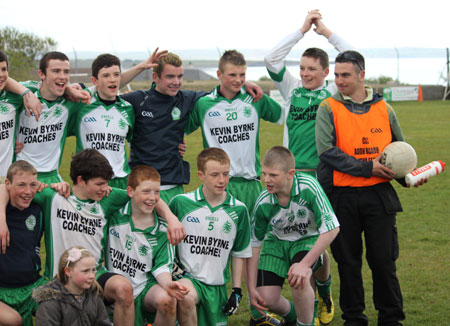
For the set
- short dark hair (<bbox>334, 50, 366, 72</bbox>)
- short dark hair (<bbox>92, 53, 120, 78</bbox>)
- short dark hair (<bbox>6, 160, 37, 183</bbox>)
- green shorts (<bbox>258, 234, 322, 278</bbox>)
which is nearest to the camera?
short dark hair (<bbox>6, 160, 37, 183</bbox>)

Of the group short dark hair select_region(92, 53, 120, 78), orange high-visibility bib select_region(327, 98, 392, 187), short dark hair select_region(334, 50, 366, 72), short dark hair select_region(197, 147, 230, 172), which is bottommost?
short dark hair select_region(197, 147, 230, 172)


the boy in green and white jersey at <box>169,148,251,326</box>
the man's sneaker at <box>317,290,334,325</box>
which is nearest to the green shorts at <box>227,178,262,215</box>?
the boy in green and white jersey at <box>169,148,251,326</box>

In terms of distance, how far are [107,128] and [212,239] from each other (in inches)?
59.5

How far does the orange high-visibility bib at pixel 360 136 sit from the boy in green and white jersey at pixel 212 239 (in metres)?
0.94

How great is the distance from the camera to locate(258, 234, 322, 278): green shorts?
A: 4766mm

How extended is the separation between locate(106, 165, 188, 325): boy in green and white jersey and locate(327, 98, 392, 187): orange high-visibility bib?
4.92ft

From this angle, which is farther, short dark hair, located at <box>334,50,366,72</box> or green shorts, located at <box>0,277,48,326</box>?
short dark hair, located at <box>334,50,366,72</box>

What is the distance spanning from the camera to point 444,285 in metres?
5.75

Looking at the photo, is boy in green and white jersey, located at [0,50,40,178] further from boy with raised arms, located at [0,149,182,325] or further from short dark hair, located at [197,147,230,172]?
short dark hair, located at [197,147,230,172]

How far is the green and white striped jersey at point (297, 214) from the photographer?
14.9 feet

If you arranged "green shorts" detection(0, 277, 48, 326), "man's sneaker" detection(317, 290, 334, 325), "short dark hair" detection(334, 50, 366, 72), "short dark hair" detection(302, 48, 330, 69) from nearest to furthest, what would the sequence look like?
"green shorts" detection(0, 277, 48, 326) < "short dark hair" detection(334, 50, 366, 72) < "man's sneaker" detection(317, 290, 334, 325) < "short dark hair" detection(302, 48, 330, 69)

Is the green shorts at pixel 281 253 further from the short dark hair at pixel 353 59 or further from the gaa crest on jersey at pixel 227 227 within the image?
the short dark hair at pixel 353 59

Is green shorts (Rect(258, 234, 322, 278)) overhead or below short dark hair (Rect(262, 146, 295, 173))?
below

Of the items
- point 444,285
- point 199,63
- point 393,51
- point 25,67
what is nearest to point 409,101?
point 393,51
